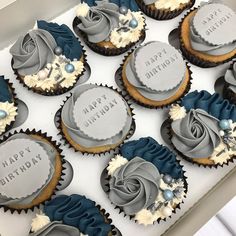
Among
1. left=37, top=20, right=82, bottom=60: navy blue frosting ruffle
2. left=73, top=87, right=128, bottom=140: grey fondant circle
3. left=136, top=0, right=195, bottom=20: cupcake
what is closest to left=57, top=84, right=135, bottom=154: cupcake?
left=73, top=87, right=128, bottom=140: grey fondant circle

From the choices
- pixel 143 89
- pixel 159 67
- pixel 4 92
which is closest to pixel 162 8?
pixel 159 67

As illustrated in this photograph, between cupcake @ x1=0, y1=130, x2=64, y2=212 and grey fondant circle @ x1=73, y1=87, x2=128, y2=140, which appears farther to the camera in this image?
grey fondant circle @ x1=73, y1=87, x2=128, y2=140

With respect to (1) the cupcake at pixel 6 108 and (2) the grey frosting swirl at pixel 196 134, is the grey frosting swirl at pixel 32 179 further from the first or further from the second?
(2) the grey frosting swirl at pixel 196 134

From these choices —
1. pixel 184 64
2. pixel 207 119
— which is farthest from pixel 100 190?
pixel 184 64

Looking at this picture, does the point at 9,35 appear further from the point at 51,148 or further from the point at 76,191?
the point at 76,191

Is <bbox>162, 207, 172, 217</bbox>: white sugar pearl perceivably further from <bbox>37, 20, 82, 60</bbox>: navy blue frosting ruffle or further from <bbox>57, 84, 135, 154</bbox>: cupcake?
<bbox>37, 20, 82, 60</bbox>: navy blue frosting ruffle

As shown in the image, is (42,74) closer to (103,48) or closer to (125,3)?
(103,48)
